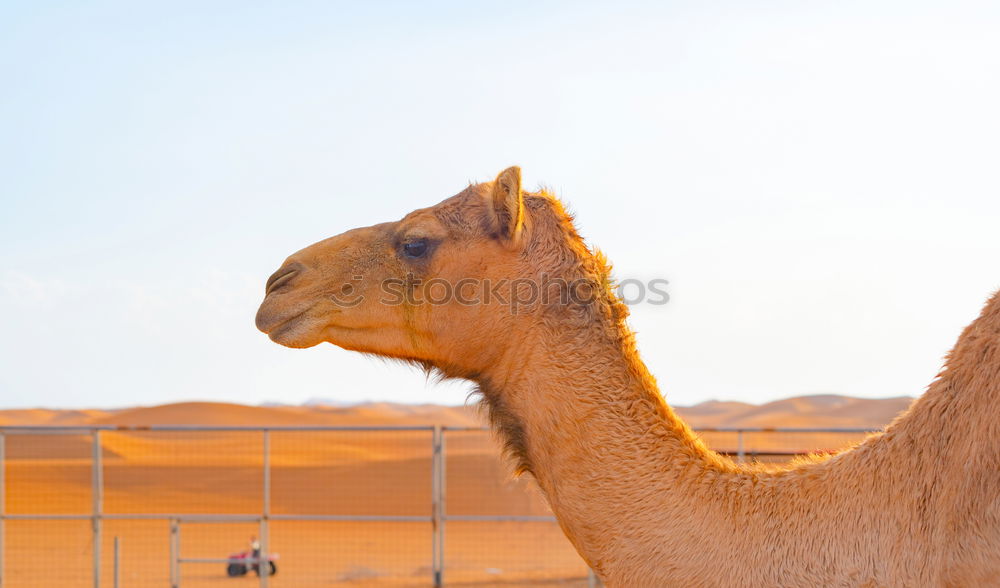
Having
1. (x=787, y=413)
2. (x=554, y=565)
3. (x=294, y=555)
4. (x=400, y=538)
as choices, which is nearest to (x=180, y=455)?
(x=400, y=538)

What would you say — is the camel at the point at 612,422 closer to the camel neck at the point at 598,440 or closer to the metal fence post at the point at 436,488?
the camel neck at the point at 598,440

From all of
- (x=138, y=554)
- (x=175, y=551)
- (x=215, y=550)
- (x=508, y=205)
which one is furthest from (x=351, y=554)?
(x=508, y=205)

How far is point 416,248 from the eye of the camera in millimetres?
3723

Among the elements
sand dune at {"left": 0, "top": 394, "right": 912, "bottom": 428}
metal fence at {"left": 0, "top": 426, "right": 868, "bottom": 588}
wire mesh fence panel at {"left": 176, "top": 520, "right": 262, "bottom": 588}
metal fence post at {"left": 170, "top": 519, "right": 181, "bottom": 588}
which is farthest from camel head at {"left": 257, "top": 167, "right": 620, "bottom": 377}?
sand dune at {"left": 0, "top": 394, "right": 912, "bottom": 428}

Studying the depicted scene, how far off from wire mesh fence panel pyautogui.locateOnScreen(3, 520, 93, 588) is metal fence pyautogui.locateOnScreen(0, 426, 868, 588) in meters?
0.04

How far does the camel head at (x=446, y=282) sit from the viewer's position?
3580 millimetres

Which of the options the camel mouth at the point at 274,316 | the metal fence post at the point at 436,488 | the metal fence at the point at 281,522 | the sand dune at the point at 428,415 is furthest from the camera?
the sand dune at the point at 428,415

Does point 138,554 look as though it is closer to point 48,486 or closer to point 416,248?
point 48,486

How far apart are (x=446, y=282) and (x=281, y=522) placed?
22636mm

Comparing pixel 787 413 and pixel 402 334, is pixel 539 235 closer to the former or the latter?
pixel 402 334

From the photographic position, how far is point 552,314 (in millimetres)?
3529

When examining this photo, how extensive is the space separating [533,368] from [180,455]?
33.0 metres

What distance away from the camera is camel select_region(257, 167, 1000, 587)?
10.0 feet

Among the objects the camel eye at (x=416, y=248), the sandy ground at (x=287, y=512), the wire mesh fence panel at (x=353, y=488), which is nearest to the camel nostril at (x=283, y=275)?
the camel eye at (x=416, y=248)
